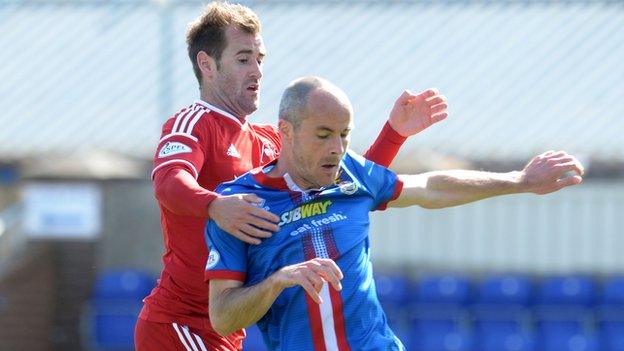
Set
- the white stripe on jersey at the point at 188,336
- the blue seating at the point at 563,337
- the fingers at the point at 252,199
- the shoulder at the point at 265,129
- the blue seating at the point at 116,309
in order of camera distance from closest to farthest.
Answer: the fingers at the point at 252,199
the white stripe on jersey at the point at 188,336
the shoulder at the point at 265,129
the blue seating at the point at 563,337
the blue seating at the point at 116,309

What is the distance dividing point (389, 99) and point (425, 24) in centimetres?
137

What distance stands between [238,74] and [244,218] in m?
1.18

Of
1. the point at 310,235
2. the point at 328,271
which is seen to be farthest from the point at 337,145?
the point at 328,271

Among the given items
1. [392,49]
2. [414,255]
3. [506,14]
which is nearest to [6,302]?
[414,255]

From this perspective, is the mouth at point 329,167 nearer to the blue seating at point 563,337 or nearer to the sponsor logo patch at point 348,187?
the sponsor logo patch at point 348,187

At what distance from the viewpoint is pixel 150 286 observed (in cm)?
1377

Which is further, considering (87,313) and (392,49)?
(392,49)

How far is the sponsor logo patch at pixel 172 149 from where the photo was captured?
4754mm

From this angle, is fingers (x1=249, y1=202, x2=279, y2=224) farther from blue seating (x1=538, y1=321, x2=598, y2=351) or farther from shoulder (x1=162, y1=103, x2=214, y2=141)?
blue seating (x1=538, y1=321, x2=598, y2=351)

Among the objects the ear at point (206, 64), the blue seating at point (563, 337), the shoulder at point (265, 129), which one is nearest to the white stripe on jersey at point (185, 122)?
the ear at point (206, 64)

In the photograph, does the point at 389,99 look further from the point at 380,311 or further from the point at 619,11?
the point at 380,311

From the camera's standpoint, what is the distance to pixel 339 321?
412 cm

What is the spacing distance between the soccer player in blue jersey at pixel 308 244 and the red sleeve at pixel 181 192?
0.29ft

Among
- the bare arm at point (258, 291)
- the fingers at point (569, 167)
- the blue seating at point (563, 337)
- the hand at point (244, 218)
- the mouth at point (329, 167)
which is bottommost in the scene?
the blue seating at point (563, 337)
